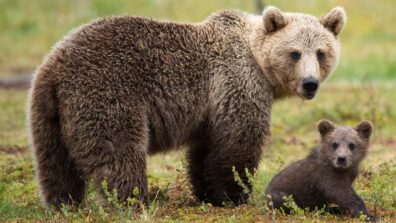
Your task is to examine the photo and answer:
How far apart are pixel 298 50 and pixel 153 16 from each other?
20403 mm

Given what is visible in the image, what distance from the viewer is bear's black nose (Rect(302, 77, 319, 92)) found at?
8766 mm

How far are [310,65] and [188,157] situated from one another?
6.06 ft

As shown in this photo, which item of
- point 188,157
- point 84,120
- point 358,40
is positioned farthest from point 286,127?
point 358,40

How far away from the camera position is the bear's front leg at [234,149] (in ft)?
28.9

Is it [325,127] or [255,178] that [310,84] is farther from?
[255,178]

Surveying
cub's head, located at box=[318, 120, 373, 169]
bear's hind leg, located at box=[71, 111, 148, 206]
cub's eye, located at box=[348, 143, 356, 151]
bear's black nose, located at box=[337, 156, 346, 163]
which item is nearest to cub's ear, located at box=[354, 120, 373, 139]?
cub's head, located at box=[318, 120, 373, 169]

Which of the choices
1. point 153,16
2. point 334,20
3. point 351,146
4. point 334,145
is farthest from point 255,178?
point 153,16

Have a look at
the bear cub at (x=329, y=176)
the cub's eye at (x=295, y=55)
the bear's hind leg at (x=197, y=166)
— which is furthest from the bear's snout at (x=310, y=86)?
the bear's hind leg at (x=197, y=166)

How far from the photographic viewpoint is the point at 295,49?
29.6ft

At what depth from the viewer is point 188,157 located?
9500mm

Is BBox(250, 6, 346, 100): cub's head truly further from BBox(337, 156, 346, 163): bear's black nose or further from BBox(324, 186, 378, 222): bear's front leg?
BBox(324, 186, 378, 222): bear's front leg

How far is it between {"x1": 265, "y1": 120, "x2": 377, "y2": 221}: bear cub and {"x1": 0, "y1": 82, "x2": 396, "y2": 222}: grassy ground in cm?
17

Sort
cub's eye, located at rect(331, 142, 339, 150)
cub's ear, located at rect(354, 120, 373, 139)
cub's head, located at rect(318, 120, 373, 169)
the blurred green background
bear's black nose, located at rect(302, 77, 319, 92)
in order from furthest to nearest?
the blurred green background → bear's black nose, located at rect(302, 77, 319, 92) → cub's ear, located at rect(354, 120, 373, 139) → cub's eye, located at rect(331, 142, 339, 150) → cub's head, located at rect(318, 120, 373, 169)

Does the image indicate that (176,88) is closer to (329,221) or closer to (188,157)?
(188,157)
